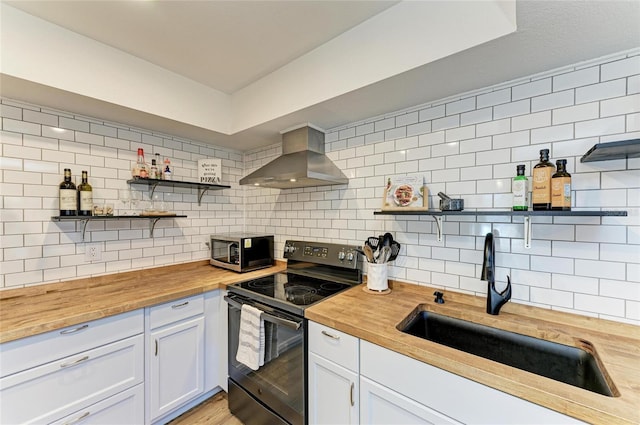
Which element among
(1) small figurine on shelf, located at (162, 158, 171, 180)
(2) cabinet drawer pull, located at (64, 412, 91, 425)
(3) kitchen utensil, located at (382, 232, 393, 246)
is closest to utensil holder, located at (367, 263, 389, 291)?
(3) kitchen utensil, located at (382, 232, 393, 246)

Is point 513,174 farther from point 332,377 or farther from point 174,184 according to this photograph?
point 174,184

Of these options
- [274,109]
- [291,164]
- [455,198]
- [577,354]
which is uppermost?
[274,109]

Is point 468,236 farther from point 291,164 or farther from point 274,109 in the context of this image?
point 274,109

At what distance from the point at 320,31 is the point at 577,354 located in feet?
6.47

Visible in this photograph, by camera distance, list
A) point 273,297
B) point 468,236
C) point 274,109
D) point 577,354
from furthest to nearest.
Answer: point 274,109 < point 273,297 < point 468,236 < point 577,354

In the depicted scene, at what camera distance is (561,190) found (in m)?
1.13

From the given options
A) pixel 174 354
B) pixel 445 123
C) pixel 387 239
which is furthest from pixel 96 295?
pixel 445 123

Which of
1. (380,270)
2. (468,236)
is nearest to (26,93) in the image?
(380,270)

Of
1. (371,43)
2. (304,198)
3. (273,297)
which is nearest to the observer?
(371,43)

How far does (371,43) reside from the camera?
4.53 ft

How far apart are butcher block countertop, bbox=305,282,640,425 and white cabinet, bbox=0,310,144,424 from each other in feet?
3.62

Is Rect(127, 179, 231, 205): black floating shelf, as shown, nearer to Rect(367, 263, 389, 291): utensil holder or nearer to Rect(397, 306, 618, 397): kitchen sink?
Rect(367, 263, 389, 291): utensil holder

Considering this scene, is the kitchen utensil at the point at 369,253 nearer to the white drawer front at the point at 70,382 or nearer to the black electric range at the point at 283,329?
the black electric range at the point at 283,329

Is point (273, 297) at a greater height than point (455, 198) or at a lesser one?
lesser
